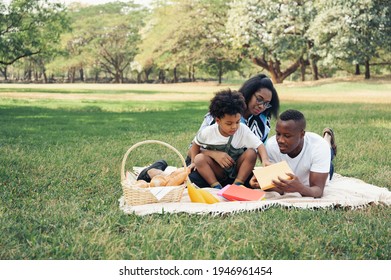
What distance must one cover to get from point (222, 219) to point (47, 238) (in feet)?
3.49

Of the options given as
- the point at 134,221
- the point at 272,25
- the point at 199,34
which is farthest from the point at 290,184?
the point at 199,34

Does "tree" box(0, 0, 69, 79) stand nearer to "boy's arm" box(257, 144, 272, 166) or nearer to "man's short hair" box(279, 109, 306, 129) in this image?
"boy's arm" box(257, 144, 272, 166)

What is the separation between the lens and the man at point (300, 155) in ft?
11.8

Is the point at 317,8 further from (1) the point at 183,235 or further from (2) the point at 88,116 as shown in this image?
(1) the point at 183,235

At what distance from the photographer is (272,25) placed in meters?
24.0

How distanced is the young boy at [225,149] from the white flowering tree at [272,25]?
19.7m

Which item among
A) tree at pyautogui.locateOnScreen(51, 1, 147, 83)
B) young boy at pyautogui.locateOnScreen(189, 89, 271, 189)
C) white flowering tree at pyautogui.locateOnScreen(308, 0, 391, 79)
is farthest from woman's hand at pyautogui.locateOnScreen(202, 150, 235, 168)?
tree at pyautogui.locateOnScreen(51, 1, 147, 83)

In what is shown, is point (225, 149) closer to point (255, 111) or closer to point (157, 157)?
point (255, 111)

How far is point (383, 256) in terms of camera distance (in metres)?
2.54

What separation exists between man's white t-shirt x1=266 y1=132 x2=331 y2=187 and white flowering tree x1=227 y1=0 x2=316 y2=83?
64.6 feet

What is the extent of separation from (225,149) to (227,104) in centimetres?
42

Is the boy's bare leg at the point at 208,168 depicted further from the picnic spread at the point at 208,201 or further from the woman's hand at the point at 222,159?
the picnic spread at the point at 208,201

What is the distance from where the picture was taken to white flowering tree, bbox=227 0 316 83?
76.0 ft
